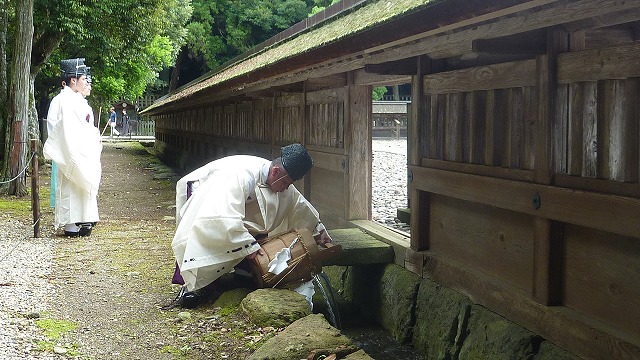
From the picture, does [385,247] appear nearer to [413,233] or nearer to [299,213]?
[413,233]

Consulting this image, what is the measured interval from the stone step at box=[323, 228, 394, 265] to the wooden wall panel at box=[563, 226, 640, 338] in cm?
282

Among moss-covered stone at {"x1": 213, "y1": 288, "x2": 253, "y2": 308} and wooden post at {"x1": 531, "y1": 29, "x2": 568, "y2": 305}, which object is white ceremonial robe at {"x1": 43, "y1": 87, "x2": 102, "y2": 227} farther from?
wooden post at {"x1": 531, "y1": 29, "x2": 568, "y2": 305}

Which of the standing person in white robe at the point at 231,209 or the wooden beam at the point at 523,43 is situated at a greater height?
the wooden beam at the point at 523,43

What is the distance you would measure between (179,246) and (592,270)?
11.4ft

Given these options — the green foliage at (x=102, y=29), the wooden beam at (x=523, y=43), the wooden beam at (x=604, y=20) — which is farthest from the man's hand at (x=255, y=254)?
the green foliage at (x=102, y=29)

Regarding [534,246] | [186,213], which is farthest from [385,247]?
[534,246]

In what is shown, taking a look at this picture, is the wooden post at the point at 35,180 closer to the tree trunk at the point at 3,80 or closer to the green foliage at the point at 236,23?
the tree trunk at the point at 3,80

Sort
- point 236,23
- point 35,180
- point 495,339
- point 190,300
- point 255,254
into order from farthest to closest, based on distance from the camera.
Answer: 1. point 236,23
2. point 35,180
3. point 190,300
4. point 255,254
5. point 495,339

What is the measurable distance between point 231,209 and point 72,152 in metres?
5.10

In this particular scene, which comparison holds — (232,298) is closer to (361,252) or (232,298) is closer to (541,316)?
(361,252)

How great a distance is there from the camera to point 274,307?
5.60m

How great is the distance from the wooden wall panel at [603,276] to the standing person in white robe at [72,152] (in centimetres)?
773

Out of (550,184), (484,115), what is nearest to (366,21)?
(484,115)

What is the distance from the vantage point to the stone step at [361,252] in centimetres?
699
